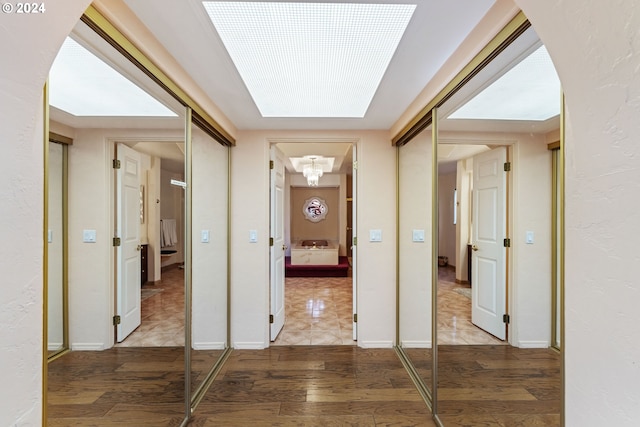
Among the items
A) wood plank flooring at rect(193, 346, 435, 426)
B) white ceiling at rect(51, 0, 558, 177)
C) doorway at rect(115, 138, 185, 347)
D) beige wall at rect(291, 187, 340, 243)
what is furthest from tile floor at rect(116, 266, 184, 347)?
beige wall at rect(291, 187, 340, 243)

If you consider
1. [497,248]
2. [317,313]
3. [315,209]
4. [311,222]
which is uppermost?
[315,209]

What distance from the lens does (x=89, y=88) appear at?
119 cm

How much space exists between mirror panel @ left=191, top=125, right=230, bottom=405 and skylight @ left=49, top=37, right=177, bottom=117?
61 cm

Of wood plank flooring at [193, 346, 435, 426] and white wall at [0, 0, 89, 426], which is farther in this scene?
wood plank flooring at [193, 346, 435, 426]

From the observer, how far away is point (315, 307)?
14.1 feet

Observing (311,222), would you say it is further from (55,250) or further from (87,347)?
(55,250)

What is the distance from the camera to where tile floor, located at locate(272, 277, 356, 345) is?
321cm

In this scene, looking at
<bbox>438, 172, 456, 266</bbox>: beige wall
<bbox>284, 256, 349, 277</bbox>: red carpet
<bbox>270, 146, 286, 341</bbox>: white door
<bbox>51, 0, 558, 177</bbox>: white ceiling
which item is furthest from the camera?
<bbox>284, 256, 349, 277</bbox>: red carpet

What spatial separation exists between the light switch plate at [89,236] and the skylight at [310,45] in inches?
41.3

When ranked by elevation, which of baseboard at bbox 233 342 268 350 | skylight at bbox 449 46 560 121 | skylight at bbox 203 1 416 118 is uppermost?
skylight at bbox 203 1 416 118

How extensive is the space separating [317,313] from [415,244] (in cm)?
205

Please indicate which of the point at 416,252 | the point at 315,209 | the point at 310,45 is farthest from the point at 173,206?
the point at 315,209

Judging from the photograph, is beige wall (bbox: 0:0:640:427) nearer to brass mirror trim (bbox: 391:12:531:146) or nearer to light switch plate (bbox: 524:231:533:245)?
light switch plate (bbox: 524:231:533:245)
